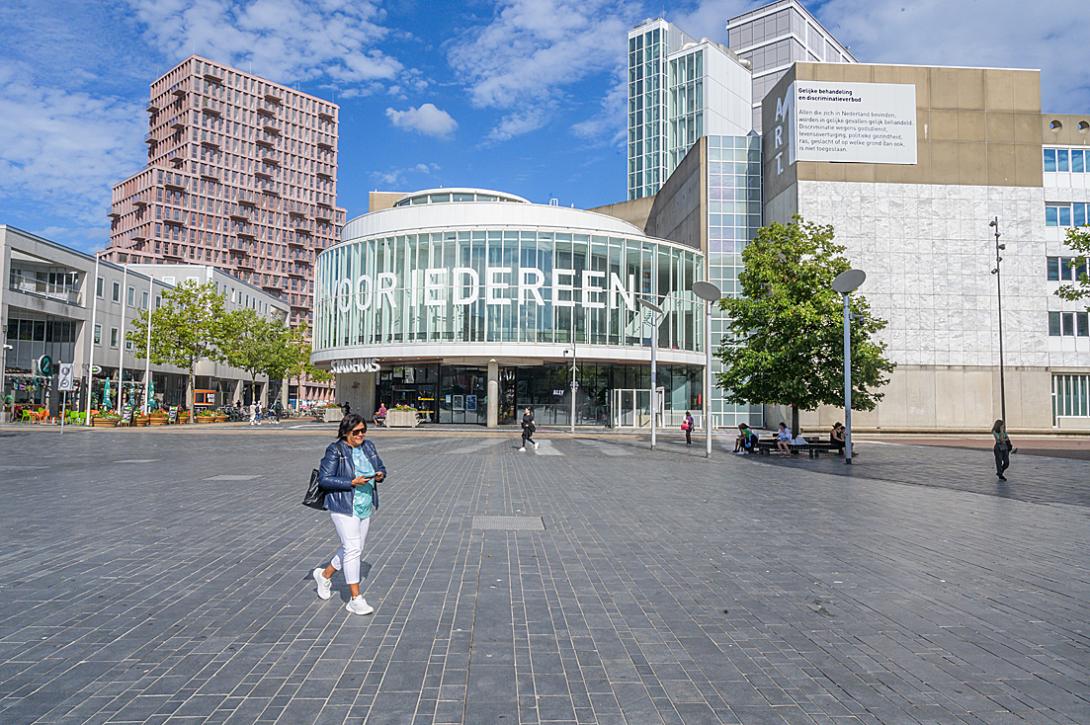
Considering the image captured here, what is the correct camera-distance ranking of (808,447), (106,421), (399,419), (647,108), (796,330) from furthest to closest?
(647,108)
(399,419)
(106,421)
(796,330)
(808,447)

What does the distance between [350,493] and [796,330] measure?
23.0 m

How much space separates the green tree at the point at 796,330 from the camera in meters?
25.6

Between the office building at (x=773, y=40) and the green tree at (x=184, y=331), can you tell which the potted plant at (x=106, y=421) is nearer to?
the green tree at (x=184, y=331)

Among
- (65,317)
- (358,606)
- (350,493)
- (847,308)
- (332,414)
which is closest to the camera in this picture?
(358,606)

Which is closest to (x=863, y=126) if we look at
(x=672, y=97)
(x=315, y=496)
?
(x=315, y=496)

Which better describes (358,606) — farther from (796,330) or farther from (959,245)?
(959,245)

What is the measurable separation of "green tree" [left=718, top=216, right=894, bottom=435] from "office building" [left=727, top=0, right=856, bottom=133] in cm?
7849

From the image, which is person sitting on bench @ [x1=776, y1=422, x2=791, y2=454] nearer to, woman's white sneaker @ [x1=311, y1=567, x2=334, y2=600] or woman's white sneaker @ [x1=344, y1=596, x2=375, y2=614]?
woman's white sneaker @ [x1=311, y1=567, x2=334, y2=600]

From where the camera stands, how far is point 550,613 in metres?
5.50

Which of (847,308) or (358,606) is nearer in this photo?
(358,606)

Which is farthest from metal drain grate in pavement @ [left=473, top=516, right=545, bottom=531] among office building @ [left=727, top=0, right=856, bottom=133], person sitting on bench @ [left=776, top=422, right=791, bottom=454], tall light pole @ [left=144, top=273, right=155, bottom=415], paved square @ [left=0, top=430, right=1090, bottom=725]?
office building @ [left=727, top=0, right=856, bottom=133]

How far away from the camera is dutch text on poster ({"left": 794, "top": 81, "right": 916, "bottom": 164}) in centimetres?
4338

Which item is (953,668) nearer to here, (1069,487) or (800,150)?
(1069,487)

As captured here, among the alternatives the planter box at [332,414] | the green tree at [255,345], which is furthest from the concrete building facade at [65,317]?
the planter box at [332,414]
